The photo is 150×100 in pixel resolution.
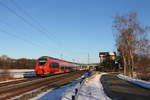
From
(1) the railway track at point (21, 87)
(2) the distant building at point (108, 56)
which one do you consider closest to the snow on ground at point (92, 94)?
Result: (1) the railway track at point (21, 87)

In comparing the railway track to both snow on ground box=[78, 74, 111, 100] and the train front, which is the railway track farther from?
the train front

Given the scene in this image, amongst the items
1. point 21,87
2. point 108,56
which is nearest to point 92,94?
point 21,87

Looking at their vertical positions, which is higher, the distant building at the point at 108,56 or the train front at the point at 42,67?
the distant building at the point at 108,56

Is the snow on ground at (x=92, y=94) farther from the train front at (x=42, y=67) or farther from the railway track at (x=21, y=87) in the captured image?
the train front at (x=42, y=67)

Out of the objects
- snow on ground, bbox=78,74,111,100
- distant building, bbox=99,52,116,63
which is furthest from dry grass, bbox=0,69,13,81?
distant building, bbox=99,52,116,63

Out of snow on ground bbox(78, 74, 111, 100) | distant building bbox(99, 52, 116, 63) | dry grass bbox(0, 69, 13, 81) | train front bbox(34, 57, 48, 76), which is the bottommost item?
snow on ground bbox(78, 74, 111, 100)

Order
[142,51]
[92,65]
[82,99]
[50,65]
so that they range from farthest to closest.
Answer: [92,65] < [142,51] < [50,65] < [82,99]

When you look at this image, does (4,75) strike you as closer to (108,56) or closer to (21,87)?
(21,87)

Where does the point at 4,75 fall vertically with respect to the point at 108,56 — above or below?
below

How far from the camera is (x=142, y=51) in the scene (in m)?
42.1

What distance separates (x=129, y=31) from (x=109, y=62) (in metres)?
43.4

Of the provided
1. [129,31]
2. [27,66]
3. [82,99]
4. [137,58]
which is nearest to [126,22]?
[129,31]

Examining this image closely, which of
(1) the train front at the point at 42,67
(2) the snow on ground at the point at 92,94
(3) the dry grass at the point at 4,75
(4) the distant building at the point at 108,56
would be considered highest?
(4) the distant building at the point at 108,56

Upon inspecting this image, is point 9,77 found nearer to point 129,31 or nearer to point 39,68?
point 39,68
